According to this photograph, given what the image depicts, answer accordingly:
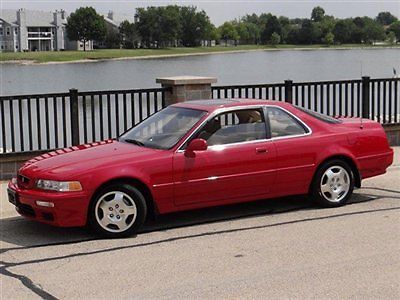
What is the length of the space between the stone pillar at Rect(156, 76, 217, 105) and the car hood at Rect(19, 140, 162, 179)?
→ 4387 millimetres

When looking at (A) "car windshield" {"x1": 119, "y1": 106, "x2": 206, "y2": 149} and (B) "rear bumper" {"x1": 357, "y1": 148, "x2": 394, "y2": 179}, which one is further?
(B) "rear bumper" {"x1": 357, "y1": 148, "x2": 394, "y2": 179}

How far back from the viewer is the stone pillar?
12.4 meters

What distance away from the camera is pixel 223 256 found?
6547mm

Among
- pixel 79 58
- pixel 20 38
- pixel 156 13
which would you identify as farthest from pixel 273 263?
pixel 20 38

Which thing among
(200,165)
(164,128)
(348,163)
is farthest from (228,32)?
(200,165)

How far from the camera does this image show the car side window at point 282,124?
8.41 m

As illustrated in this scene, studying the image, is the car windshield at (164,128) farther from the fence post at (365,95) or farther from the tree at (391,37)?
the tree at (391,37)

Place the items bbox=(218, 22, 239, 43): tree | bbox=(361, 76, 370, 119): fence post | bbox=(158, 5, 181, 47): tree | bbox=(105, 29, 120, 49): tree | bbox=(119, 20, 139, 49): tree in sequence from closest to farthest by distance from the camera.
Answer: bbox=(361, 76, 370, 119): fence post, bbox=(158, 5, 181, 47): tree, bbox=(119, 20, 139, 49): tree, bbox=(105, 29, 120, 49): tree, bbox=(218, 22, 239, 43): tree

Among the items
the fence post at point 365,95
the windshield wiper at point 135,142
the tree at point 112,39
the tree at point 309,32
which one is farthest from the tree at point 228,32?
the windshield wiper at point 135,142

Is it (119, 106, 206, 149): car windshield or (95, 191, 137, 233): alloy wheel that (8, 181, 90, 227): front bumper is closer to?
(95, 191, 137, 233): alloy wheel

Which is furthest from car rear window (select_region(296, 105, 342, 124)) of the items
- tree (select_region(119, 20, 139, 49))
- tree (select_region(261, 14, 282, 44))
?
tree (select_region(261, 14, 282, 44))

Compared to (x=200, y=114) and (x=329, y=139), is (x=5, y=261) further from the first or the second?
(x=329, y=139)

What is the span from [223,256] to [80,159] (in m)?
2.02

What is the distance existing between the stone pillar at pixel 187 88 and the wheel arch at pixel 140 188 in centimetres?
497
